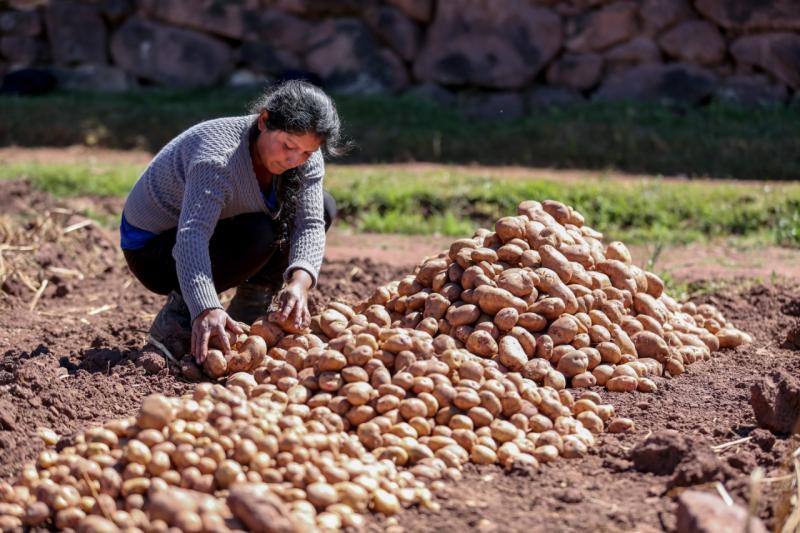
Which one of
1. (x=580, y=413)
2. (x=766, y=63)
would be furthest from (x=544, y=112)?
(x=580, y=413)

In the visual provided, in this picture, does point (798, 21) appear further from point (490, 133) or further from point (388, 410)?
point (388, 410)

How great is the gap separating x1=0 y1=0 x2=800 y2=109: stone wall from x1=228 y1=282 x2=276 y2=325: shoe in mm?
6061

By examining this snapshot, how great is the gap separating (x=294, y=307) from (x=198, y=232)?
0.41 meters

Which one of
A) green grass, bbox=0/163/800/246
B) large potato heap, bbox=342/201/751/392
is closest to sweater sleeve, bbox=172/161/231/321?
large potato heap, bbox=342/201/751/392

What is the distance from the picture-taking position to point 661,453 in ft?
9.93

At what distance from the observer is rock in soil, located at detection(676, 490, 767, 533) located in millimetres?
2434

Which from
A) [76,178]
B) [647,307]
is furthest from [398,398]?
[76,178]

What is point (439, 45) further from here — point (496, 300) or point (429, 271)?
point (496, 300)

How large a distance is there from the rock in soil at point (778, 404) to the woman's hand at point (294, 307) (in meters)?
1.49

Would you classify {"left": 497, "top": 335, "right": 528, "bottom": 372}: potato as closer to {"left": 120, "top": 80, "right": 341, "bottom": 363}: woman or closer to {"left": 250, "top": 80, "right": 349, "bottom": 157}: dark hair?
{"left": 120, "top": 80, "right": 341, "bottom": 363}: woman

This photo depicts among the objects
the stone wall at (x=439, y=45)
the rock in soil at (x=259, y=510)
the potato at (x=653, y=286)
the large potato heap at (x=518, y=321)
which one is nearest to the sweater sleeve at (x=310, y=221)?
the large potato heap at (x=518, y=321)

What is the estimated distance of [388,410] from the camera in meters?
3.20

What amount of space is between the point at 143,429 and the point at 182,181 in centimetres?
127

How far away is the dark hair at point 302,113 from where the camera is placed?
143 inches
